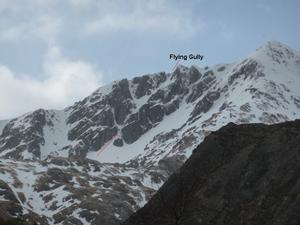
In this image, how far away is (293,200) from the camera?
55.7m

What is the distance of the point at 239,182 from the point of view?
6388cm

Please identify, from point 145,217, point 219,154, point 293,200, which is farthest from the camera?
point 219,154

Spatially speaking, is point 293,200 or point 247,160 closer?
point 293,200

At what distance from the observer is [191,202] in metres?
63.7

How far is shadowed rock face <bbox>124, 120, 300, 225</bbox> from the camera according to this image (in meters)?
57.3

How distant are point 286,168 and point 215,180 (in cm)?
793

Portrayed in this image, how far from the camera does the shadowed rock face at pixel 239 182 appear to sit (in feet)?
188

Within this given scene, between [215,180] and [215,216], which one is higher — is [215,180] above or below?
above

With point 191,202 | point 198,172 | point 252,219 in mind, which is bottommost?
point 252,219

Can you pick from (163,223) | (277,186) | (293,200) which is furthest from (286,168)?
(163,223)

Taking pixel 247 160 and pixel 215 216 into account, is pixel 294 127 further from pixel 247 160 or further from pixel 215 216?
pixel 215 216

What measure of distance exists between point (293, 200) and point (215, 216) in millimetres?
8391

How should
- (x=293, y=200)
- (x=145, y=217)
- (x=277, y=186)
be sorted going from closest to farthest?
(x=293, y=200), (x=277, y=186), (x=145, y=217)

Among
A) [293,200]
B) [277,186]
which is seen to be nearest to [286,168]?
[277,186]
